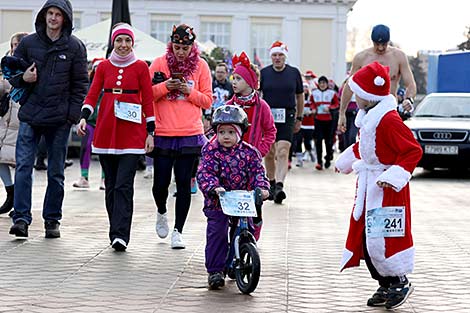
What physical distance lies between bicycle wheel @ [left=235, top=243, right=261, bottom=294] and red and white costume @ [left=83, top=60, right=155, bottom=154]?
2.04m

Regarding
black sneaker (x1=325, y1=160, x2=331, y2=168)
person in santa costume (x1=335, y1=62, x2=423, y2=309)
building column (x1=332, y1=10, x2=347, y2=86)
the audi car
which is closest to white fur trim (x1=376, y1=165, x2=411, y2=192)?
person in santa costume (x1=335, y1=62, x2=423, y2=309)

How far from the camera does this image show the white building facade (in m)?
67.6

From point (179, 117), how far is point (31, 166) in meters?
1.49

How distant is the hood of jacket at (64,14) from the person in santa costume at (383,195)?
3.47 metres

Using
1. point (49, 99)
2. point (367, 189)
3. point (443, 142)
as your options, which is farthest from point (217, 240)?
point (443, 142)

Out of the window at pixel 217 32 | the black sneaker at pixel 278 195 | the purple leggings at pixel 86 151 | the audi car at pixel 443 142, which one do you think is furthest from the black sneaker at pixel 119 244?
the window at pixel 217 32

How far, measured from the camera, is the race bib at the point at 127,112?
32.9 feet

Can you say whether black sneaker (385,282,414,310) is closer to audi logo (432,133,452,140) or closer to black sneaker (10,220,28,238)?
black sneaker (10,220,28,238)

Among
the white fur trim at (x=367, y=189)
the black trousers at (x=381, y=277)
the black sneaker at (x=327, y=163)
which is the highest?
the white fur trim at (x=367, y=189)

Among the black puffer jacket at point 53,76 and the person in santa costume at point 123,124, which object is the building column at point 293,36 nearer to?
the black puffer jacket at point 53,76

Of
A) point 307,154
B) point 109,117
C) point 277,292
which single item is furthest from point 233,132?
point 307,154

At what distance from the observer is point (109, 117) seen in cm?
1008

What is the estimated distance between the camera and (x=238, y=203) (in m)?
Answer: 8.31

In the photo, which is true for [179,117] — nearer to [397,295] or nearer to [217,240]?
[217,240]
